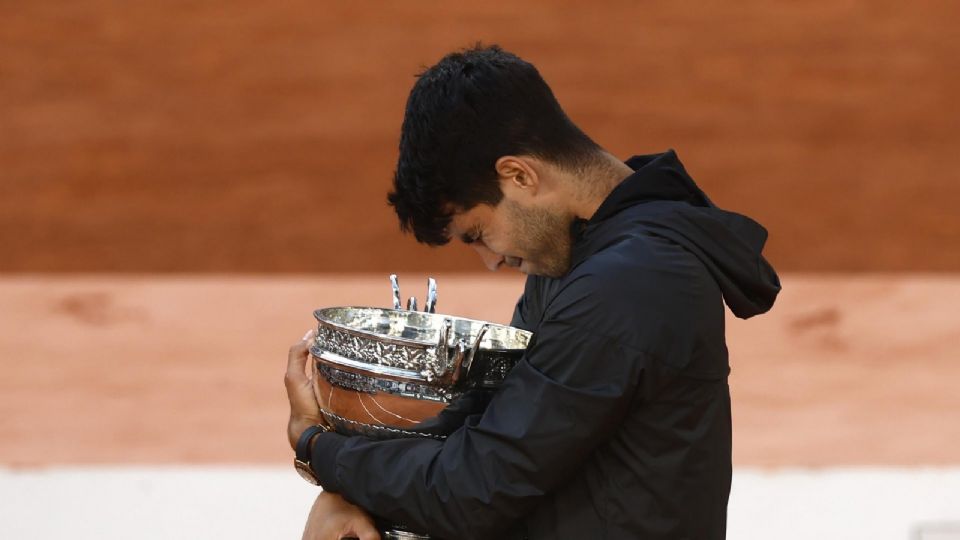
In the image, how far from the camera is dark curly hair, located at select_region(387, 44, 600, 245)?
136 centimetres

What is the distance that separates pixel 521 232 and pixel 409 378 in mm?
216

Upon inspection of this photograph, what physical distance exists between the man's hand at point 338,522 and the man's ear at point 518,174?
42 centimetres

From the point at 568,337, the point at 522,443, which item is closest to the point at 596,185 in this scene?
the point at 568,337

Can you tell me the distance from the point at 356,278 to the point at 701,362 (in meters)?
4.02

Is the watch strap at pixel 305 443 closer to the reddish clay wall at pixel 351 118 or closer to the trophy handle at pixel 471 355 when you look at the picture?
the trophy handle at pixel 471 355

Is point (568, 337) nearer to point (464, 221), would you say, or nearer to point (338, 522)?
point (464, 221)

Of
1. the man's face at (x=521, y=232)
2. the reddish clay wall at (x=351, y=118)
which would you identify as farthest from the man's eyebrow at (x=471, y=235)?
the reddish clay wall at (x=351, y=118)

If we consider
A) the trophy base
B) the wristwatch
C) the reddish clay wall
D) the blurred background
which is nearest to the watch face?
the wristwatch

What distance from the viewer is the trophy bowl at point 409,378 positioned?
1.42 metres

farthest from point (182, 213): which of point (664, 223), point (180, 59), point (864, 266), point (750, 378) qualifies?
point (664, 223)

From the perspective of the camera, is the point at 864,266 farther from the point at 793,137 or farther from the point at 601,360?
the point at 601,360

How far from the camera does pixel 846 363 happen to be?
4520 mm

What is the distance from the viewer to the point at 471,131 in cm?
136

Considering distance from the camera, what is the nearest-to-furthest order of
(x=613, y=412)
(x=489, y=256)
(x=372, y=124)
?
1. (x=613, y=412)
2. (x=489, y=256)
3. (x=372, y=124)
